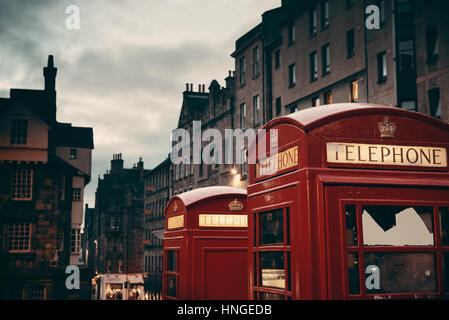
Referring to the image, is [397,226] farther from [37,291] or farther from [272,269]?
[37,291]

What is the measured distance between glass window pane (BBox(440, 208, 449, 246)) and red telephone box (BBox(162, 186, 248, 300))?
622 centimetres

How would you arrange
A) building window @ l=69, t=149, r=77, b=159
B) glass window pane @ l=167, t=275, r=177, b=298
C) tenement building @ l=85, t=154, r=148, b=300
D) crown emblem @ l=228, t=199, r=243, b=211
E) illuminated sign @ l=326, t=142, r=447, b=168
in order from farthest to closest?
tenement building @ l=85, t=154, r=148, b=300 → building window @ l=69, t=149, r=77, b=159 → glass window pane @ l=167, t=275, r=177, b=298 → crown emblem @ l=228, t=199, r=243, b=211 → illuminated sign @ l=326, t=142, r=447, b=168

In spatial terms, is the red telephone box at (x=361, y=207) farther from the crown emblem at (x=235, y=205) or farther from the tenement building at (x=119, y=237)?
the tenement building at (x=119, y=237)

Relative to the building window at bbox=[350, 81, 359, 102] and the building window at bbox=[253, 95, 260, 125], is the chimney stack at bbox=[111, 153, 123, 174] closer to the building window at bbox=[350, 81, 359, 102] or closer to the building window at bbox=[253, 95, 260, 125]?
the building window at bbox=[253, 95, 260, 125]

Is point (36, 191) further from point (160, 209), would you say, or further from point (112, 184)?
point (112, 184)

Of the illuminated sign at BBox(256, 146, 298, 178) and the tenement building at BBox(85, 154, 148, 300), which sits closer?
the illuminated sign at BBox(256, 146, 298, 178)

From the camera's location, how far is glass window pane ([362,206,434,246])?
5.22 m

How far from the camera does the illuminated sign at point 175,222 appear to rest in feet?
39.2

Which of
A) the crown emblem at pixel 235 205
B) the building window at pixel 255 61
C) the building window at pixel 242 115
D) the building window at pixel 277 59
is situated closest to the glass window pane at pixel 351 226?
the crown emblem at pixel 235 205

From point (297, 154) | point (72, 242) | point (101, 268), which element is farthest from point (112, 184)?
point (297, 154)

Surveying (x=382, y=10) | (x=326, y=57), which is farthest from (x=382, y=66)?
(x=326, y=57)

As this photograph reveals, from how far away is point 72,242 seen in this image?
3962 cm

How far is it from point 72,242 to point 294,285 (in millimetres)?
36530

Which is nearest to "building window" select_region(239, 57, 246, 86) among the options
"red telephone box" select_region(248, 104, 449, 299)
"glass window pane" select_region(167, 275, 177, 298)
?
"glass window pane" select_region(167, 275, 177, 298)
